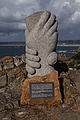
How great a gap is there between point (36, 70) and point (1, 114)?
2133 mm

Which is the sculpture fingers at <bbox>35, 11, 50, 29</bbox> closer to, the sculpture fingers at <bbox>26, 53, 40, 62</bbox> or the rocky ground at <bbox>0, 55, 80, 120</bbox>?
the sculpture fingers at <bbox>26, 53, 40, 62</bbox>

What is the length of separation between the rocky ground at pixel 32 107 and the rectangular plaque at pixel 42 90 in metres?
0.42

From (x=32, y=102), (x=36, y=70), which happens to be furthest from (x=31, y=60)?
(x=32, y=102)

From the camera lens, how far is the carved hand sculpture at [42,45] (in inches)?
428

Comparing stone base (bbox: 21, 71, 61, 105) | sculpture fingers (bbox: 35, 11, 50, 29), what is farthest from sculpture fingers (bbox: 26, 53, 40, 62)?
sculpture fingers (bbox: 35, 11, 50, 29)

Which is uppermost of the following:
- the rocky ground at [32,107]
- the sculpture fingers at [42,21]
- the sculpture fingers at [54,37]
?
the sculpture fingers at [42,21]

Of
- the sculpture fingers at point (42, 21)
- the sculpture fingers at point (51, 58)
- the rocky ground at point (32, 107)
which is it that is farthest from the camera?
the sculpture fingers at point (51, 58)

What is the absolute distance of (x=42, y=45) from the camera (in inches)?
432

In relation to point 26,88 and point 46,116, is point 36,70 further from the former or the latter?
point 46,116

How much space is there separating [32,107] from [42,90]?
72 centimetres

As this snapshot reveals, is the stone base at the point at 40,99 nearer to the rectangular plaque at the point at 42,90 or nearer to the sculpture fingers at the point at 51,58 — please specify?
the rectangular plaque at the point at 42,90

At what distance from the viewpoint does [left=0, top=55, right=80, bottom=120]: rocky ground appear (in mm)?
10016

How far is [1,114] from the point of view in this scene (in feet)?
33.6

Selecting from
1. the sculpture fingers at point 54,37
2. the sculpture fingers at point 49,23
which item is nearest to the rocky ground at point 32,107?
the sculpture fingers at point 54,37
